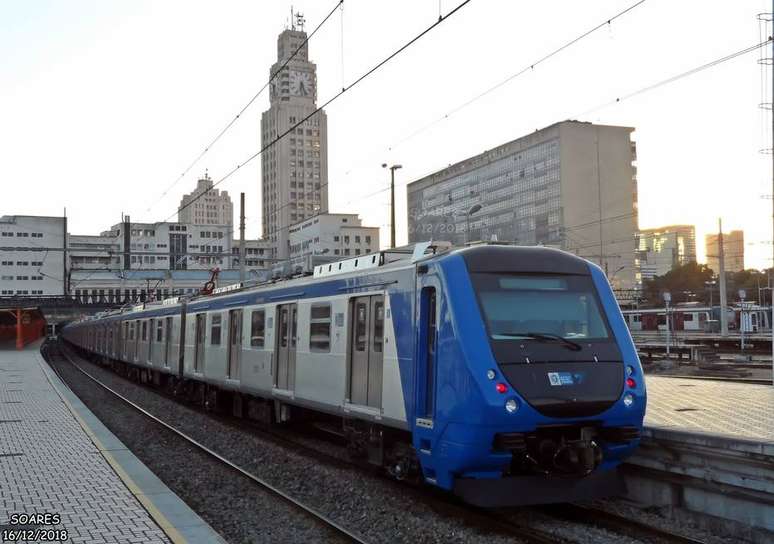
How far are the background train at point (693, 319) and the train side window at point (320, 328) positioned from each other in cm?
4917

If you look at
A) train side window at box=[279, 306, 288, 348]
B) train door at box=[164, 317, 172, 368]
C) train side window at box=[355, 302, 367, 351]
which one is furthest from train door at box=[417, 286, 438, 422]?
train door at box=[164, 317, 172, 368]

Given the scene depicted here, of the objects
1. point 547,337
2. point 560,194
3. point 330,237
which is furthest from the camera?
point 330,237

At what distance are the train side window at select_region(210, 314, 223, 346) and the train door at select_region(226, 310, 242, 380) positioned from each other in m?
0.91

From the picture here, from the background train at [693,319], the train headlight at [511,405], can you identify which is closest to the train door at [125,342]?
the train headlight at [511,405]

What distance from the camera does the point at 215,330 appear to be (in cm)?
1872

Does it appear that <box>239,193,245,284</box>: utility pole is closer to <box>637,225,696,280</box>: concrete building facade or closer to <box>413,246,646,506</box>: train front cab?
<box>413,246,646,506</box>: train front cab

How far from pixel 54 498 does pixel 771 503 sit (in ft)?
25.2

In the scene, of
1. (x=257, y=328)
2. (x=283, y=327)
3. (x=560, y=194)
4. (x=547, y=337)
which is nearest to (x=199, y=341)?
(x=257, y=328)

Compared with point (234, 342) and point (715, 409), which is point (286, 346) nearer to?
point (234, 342)

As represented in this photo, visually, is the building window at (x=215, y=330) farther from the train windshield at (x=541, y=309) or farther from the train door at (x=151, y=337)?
the train windshield at (x=541, y=309)

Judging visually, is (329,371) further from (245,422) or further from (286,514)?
(245,422)

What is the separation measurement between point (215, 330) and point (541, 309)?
11.5 m

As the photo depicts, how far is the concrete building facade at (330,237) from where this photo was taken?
331ft

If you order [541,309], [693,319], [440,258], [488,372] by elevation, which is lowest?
[488,372]
